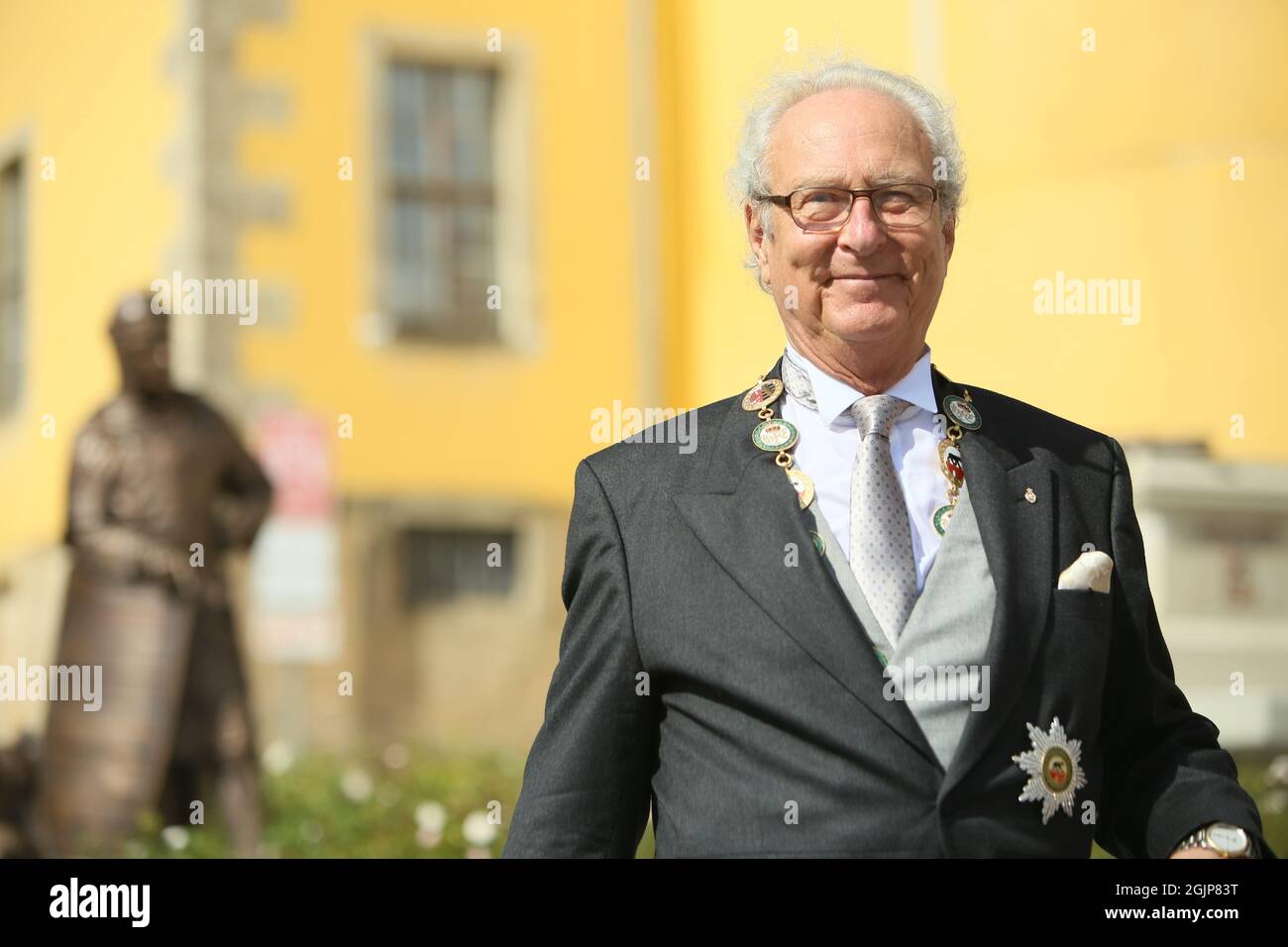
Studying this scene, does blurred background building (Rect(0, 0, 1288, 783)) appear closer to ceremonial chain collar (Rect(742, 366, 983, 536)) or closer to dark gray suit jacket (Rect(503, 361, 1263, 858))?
ceremonial chain collar (Rect(742, 366, 983, 536))

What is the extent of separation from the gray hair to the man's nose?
0.41 feet

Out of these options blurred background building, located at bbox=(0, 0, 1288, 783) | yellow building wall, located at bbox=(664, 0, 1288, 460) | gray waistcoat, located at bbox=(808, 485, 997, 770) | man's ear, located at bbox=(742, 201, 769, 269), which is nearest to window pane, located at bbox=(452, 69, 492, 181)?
blurred background building, located at bbox=(0, 0, 1288, 783)

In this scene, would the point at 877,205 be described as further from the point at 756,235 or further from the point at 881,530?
the point at 881,530

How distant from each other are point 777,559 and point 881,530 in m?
0.14

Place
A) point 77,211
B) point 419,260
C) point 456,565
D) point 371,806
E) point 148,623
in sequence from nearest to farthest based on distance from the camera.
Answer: point 148,623 → point 371,806 → point 456,565 → point 77,211 → point 419,260

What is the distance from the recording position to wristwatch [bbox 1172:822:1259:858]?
2.70m

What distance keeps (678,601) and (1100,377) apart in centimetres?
779

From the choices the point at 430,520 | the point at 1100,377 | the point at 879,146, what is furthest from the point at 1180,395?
the point at 879,146

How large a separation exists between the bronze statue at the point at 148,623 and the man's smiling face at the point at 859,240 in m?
7.42

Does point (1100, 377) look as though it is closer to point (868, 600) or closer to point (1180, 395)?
point (1180, 395)

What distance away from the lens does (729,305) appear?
1258cm

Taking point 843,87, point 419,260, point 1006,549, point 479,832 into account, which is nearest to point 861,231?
point 843,87

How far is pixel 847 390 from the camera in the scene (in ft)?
9.77

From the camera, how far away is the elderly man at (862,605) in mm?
2707
